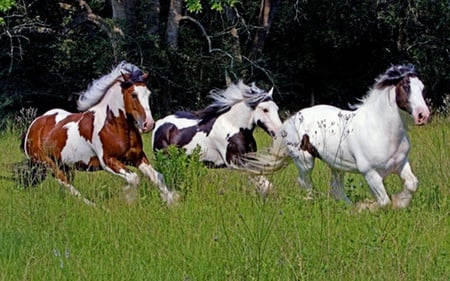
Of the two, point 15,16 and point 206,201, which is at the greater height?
point 206,201

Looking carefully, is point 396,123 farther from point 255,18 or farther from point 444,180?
point 255,18

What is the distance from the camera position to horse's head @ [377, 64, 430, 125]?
270 inches

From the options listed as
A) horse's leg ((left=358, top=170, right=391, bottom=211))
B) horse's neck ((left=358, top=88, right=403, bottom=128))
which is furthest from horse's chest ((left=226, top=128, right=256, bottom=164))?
horse's leg ((left=358, top=170, right=391, bottom=211))

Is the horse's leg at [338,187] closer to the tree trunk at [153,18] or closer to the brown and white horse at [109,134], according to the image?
the brown and white horse at [109,134]

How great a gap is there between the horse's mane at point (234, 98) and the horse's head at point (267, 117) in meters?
0.06

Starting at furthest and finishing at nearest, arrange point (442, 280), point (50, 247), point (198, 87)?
point (198, 87) < point (50, 247) < point (442, 280)

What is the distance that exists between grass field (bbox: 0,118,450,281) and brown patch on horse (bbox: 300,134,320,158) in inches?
15.1

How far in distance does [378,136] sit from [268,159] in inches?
57.5

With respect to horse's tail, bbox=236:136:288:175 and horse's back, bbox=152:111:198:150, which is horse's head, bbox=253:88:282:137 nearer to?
horse's tail, bbox=236:136:288:175

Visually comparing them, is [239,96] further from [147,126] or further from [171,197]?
[171,197]

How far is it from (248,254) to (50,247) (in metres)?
1.55

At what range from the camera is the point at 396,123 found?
23.4ft

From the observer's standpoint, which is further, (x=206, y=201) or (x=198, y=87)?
(x=198, y=87)

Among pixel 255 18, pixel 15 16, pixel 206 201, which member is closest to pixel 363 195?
pixel 206 201
